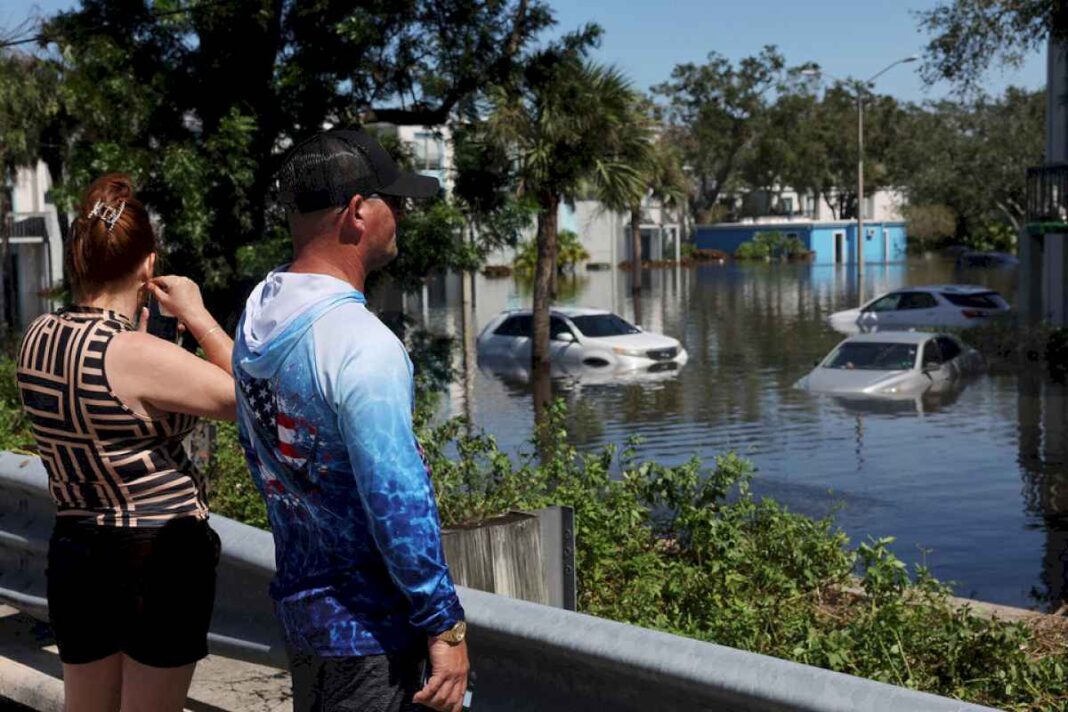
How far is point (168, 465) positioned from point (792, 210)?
133 m

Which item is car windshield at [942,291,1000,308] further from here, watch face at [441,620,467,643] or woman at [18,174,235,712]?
watch face at [441,620,467,643]

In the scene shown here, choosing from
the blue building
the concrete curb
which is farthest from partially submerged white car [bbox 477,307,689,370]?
the blue building

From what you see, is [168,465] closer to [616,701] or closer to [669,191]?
[616,701]

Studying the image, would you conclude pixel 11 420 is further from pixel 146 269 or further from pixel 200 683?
pixel 146 269

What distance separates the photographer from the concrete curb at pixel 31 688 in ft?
15.8

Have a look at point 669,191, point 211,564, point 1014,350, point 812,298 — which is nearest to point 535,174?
point 1014,350

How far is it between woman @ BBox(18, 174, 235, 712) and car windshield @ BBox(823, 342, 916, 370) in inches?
877

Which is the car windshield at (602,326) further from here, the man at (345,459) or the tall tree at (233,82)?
the man at (345,459)

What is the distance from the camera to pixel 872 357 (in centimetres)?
2514

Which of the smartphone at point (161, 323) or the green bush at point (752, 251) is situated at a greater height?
the smartphone at point (161, 323)

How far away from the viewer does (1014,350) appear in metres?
31.2

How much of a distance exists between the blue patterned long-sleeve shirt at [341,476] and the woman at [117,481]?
58cm

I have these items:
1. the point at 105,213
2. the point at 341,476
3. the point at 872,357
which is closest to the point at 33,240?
the point at 872,357

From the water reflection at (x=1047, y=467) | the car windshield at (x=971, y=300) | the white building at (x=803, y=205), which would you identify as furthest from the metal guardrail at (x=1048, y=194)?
the white building at (x=803, y=205)
